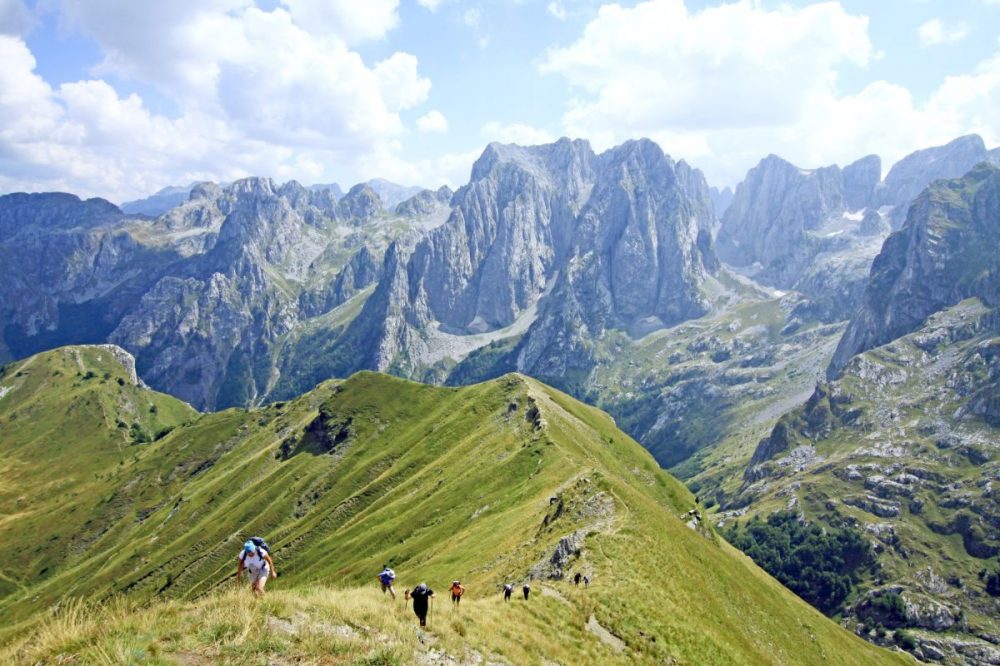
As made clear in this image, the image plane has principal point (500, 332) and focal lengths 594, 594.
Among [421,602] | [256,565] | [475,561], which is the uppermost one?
[256,565]

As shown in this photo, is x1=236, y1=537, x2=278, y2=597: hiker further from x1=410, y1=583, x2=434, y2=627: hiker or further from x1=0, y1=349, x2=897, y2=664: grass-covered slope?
x1=410, y1=583, x2=434, y2=627: hiker

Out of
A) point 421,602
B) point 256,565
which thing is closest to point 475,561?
point 421,602

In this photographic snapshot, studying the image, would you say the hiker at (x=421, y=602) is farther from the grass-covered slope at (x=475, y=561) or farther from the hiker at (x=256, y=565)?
the hiker at (x=256, y=565)

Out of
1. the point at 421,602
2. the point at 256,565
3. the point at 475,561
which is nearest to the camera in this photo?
the point at 256,565

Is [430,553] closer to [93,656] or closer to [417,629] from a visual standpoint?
[417,629]

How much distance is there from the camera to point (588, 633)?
37.8 m

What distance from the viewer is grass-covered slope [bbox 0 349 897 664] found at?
2080cm

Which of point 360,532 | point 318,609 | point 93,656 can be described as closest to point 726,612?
point 318,609

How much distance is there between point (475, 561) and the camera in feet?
236

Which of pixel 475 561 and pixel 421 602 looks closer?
pixel 421 602

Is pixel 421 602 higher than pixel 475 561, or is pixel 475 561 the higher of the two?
pixel 421 602

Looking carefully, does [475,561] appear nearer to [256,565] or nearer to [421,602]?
[421,602]

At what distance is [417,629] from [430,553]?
73924 millimetres

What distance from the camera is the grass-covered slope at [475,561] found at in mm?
20797
